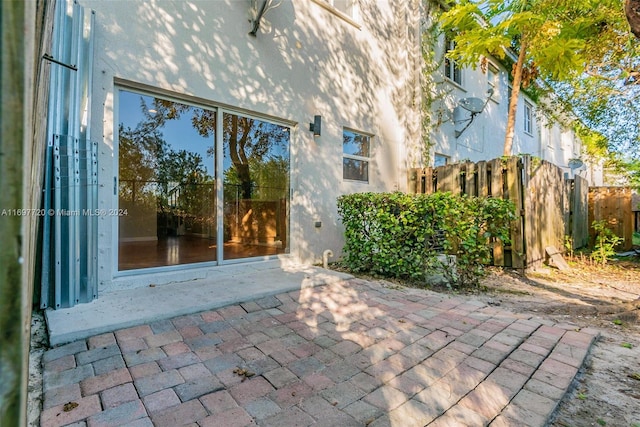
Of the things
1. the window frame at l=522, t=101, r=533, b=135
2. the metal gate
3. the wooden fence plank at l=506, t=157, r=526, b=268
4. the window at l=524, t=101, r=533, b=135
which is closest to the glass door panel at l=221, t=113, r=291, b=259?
the metal gate

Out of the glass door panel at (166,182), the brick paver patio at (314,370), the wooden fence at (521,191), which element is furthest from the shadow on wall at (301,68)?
the brick paver patio at (314,370)

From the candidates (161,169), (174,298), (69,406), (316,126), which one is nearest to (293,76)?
(316,126)

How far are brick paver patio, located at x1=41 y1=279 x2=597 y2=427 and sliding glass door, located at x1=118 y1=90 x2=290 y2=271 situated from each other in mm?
1636

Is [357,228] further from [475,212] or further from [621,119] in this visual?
[621,119]

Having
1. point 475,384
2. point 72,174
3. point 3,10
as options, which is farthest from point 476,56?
point 3,10

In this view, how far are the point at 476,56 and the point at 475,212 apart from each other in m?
4.53

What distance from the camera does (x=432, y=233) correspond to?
4.12 metres

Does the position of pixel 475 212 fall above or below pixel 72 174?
below

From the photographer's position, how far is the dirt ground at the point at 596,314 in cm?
180

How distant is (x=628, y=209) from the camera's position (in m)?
7.69

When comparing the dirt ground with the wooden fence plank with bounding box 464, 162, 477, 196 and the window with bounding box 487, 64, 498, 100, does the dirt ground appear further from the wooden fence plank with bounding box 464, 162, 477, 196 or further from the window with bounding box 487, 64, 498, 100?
the window with bounding box 487, 64, 498, 100

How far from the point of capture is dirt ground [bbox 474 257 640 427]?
180cm

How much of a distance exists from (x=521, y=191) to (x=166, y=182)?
225 inches

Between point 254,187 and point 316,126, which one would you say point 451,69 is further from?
point 254,187
